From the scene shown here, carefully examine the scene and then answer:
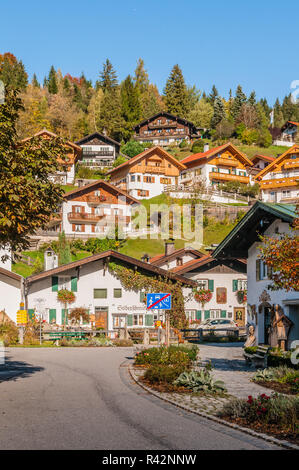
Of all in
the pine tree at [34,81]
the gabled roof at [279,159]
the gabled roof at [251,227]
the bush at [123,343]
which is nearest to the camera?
the gabled roof at [251,227]

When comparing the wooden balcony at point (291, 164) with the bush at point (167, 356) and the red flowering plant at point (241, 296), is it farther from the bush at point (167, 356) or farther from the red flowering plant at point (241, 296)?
the bush at point (167, 356)

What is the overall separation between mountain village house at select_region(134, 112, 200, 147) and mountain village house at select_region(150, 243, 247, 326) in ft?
268

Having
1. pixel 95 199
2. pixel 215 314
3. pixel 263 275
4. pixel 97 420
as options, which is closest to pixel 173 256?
pixel 215 314

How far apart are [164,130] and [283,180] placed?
4641 centimetres

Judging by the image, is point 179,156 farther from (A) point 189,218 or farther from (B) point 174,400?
(B) point 174,400

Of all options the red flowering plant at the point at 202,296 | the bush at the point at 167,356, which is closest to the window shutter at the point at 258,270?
the bush at the point at 167,356

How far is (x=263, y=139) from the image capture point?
129000 millimetres

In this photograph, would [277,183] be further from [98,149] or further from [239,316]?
[239,316]

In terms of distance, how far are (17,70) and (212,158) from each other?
73.2 meters

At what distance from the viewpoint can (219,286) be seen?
4838cm

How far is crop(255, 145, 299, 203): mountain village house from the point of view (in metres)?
89.5

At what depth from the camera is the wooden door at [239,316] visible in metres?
48.9

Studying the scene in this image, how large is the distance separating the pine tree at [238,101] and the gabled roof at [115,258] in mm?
105947
